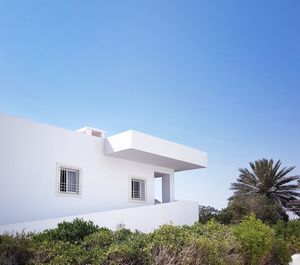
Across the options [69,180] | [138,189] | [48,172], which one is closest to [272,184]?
[138,189]

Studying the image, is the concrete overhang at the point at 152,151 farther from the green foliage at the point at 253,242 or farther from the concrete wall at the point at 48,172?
the green foliage at the point at 253,242

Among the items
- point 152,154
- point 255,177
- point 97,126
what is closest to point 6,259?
point 152,154

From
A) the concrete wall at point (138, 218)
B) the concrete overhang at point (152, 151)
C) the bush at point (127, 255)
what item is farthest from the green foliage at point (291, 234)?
the bush at point (127, 255)

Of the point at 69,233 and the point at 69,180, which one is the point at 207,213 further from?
the point at 69,233

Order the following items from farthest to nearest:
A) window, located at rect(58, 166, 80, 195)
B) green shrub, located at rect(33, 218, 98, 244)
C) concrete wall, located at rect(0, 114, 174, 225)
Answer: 1. window, located at rect(58, 166, 80, 195)
2. concrete wall, located at rect(0, 114, 174, 225)
3. green shrub, located at rect(33, 218, 98, 244)

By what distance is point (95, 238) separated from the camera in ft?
24.0

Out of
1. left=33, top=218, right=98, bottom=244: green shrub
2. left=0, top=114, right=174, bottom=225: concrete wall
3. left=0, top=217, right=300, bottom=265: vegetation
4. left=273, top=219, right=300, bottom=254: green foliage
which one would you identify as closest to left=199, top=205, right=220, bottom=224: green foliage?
left=273, top=219, right=300, bottom=254: green foliage

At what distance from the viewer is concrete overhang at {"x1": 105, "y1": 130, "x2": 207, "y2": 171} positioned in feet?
49.7

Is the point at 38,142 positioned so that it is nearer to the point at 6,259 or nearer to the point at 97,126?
the point at 97,126

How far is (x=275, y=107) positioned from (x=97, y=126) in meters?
7.94

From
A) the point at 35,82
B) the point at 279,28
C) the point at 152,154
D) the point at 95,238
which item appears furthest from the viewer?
the point at 152,154

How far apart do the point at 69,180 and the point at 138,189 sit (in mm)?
4471

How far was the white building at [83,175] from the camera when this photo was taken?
40.7 ft

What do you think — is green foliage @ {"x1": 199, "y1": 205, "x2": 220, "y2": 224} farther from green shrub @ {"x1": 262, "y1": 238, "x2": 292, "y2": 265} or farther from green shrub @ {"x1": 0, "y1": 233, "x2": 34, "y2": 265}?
green shrub @ {"x1": 0, "y1": 233, "x2": 34, "y2": 265}
